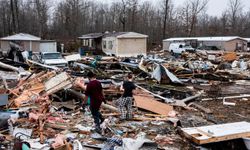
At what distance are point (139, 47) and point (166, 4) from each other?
27238mm

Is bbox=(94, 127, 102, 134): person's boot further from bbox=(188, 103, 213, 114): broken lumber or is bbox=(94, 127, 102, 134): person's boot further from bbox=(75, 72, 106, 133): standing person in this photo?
bbox=(188, 103, 213, 114): broken lumber

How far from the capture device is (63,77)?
13.9 meters

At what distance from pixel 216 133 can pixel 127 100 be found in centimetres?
337

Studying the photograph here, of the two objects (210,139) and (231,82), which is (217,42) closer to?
(231,82)

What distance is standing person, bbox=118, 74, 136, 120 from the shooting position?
10578 mm

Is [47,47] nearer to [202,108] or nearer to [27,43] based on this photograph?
[27,43]

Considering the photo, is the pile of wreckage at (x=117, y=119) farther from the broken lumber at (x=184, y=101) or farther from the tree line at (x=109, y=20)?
the tree line at (x=109, y=20)

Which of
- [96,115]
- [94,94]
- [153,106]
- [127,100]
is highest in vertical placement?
[94,94]

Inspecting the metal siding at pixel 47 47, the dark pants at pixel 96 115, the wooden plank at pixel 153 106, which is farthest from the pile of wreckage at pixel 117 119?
the metal siding at pixel 47 47

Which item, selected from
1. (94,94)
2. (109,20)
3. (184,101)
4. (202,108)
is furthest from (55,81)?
(109,20)

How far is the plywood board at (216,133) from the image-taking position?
802cm

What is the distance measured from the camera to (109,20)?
261ft

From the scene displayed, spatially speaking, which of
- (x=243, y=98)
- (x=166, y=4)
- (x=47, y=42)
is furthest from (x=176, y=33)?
(x=243, y=98)

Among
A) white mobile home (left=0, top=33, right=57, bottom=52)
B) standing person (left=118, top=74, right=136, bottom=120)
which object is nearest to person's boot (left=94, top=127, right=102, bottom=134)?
standing person (left=118, top=74, right=136, bottom=120)
